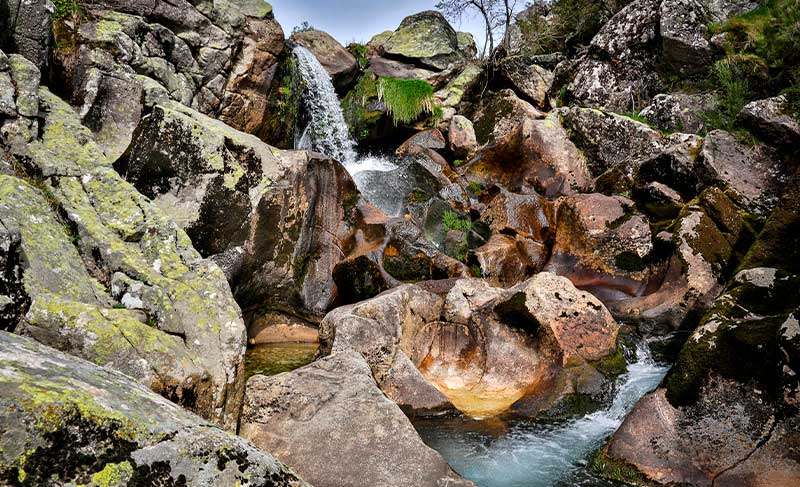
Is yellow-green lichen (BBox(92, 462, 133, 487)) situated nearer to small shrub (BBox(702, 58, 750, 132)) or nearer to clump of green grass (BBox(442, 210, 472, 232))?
clump of green grass (BBox(442, 210, 472, 232))

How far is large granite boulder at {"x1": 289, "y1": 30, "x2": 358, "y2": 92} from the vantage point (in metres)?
20.6

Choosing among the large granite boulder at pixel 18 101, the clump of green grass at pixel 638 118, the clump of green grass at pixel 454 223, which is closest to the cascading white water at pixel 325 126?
the clump of green grass at pixel 454 223

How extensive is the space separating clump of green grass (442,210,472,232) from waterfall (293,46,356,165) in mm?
5653

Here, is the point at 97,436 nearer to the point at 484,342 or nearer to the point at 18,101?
the point at 18,101

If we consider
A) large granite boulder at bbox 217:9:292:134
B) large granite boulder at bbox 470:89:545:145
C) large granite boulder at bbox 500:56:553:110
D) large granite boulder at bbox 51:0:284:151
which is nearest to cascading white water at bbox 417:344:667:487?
large granite boulder at bbox 51:0:284:151

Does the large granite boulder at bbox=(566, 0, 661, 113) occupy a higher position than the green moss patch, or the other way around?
the large granite boulder at bbox=(566, 0, 661, 113)

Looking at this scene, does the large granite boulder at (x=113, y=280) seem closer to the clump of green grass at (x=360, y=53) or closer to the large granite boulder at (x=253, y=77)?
the large granite boulder at (x=253, y=77)

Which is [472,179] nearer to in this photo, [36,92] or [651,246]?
[651,246]

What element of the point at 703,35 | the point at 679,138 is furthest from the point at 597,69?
the point at 679,138

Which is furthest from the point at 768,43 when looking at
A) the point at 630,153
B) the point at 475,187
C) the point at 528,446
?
the point at 528,446

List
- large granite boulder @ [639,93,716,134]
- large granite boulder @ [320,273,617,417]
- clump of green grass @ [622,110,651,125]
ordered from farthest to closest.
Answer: clump of green grass @ [622,110,651,125]
large granite boulder @ [639,93,716,134]
large granite boulder @ [320,273,617,417]

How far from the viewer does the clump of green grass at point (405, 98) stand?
20.4 meters

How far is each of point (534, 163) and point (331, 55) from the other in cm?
972

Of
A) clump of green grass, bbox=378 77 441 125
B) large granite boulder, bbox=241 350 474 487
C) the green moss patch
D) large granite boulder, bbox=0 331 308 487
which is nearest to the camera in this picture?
large granite boulder, bbox=0 331 308 487
